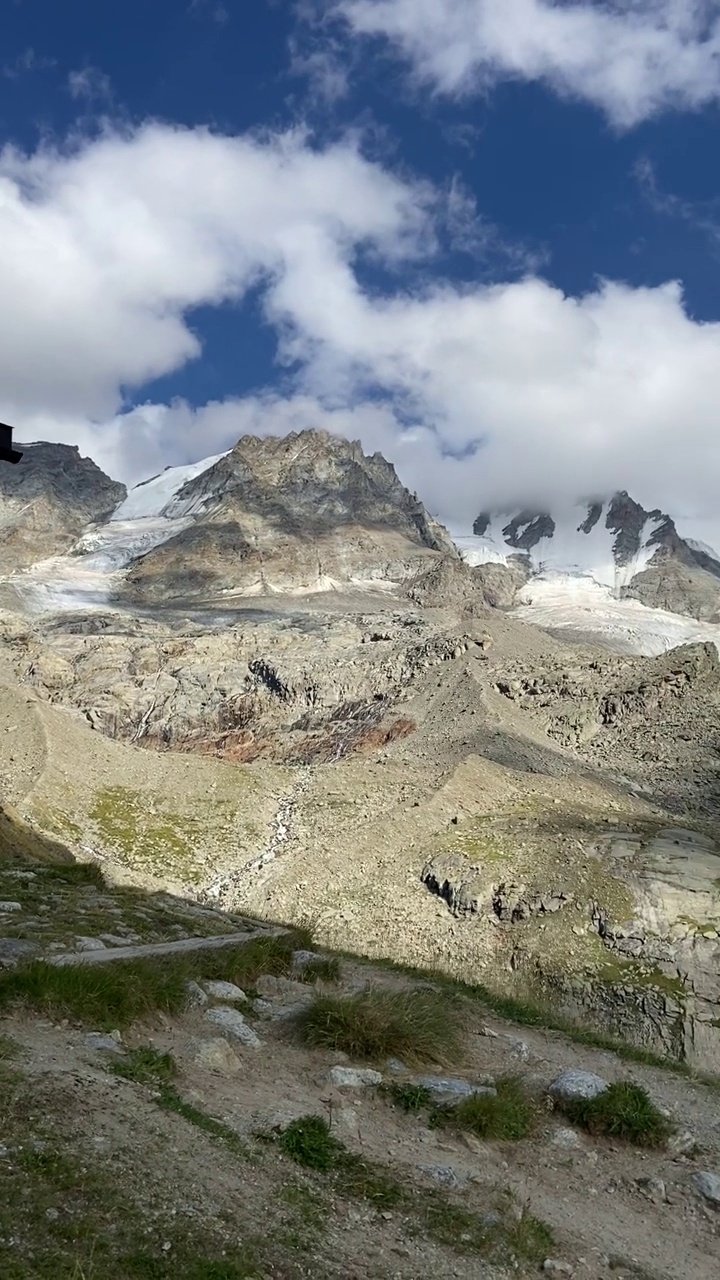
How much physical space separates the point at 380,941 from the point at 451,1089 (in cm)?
3048

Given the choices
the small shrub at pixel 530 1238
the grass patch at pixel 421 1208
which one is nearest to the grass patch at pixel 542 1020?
the grass patch at pixel 421 1208

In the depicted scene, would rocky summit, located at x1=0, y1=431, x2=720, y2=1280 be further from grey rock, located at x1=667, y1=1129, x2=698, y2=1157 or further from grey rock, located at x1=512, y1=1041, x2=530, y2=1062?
grey rock, located at x1=512, y1=1041, x2=530, y2=1062

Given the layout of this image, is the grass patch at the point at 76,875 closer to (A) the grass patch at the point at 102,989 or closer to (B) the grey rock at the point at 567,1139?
(A) the grass patch at the point at 102,989

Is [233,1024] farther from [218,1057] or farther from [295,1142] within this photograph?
[295,1142]

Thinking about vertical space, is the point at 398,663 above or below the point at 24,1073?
above

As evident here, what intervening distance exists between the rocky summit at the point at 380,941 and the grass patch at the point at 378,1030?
43mm

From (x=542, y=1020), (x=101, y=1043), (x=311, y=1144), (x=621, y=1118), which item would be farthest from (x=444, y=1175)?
(x=542, y=1020)

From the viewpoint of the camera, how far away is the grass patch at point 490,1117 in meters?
8.34

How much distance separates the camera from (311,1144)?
23.6 feet

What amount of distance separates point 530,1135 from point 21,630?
11500 cm

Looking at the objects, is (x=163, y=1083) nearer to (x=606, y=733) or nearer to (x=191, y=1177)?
(x=191, y=1177)

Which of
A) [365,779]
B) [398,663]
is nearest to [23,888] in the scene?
[365,779]

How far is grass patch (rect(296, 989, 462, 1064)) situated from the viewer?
9836mm

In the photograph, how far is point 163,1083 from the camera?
7.85 metres
